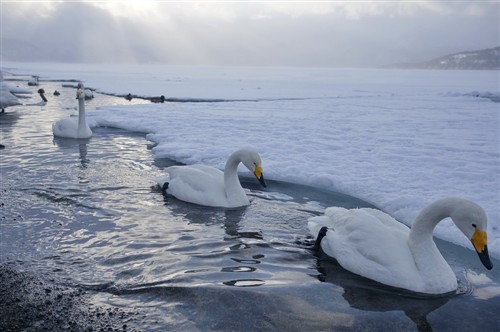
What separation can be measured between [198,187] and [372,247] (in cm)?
329

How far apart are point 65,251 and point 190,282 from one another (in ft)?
5.12

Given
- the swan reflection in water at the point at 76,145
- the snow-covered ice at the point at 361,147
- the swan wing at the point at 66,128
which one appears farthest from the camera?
the swan wing at the point at 66,128

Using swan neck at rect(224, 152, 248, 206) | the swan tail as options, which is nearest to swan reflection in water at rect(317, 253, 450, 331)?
the swan tail

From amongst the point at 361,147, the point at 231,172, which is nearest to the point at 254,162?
the point at 231,172

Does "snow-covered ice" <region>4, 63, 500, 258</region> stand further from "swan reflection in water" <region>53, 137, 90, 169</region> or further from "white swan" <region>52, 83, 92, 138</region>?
"white swan" <region>52, 83, 92, 138</region>

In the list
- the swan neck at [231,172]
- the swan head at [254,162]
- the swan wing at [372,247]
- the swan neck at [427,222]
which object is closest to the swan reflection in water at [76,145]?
the swan neck at [231,172]

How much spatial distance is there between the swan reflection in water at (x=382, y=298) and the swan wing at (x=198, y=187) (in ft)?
8.59

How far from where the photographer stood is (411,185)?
8.38m

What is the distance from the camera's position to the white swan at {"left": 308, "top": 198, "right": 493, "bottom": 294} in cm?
447

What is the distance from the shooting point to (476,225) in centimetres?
437

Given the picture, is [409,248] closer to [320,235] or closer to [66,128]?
[320,235]

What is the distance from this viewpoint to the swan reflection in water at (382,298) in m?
4.54

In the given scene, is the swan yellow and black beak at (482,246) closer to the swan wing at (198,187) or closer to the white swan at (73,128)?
the swan wing at (198,187)

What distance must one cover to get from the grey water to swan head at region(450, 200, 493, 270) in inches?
24.1
